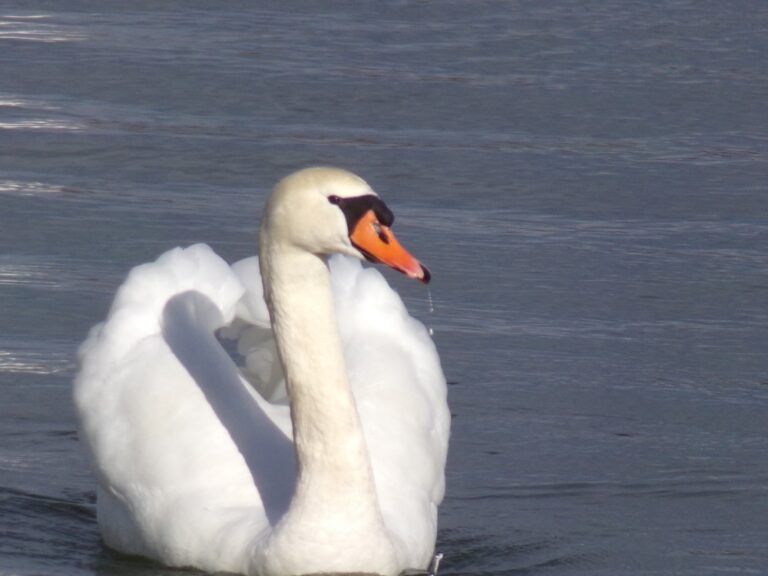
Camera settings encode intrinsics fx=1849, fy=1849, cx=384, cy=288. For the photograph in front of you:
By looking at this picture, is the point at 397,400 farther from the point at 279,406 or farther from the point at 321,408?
the point at 321,408

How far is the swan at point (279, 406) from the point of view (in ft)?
→ 17.2

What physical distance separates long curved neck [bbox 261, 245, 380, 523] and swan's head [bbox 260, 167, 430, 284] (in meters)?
0.17

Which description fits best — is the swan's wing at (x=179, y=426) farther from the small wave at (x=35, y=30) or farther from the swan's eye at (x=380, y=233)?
the small wave at (x=35, y=30)

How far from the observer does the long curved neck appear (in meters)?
5.32

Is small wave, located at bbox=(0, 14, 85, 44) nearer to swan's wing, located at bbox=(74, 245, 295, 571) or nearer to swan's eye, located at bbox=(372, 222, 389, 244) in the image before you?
swan's wing, located at bbox=(74, 245, 295, 571)

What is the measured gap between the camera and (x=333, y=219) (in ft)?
16.6

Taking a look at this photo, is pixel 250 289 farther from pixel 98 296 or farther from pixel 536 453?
pixel 98 296

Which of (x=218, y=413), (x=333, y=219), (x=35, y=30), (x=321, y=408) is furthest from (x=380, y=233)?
(x=35, y=30)

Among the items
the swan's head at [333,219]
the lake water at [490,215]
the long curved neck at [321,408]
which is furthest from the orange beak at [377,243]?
the lake water at [490,215]

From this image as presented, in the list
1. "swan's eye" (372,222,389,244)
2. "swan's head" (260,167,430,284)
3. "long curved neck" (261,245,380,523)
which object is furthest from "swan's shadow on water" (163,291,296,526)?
"swan's eye" (372,222,389,244)

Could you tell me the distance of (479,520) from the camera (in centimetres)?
614

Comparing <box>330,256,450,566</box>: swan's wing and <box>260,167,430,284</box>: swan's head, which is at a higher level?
<box>260,167,430,284</box>: swan's head

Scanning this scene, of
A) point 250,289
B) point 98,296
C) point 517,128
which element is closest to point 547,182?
point 517,128

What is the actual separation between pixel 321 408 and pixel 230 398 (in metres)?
0.66
